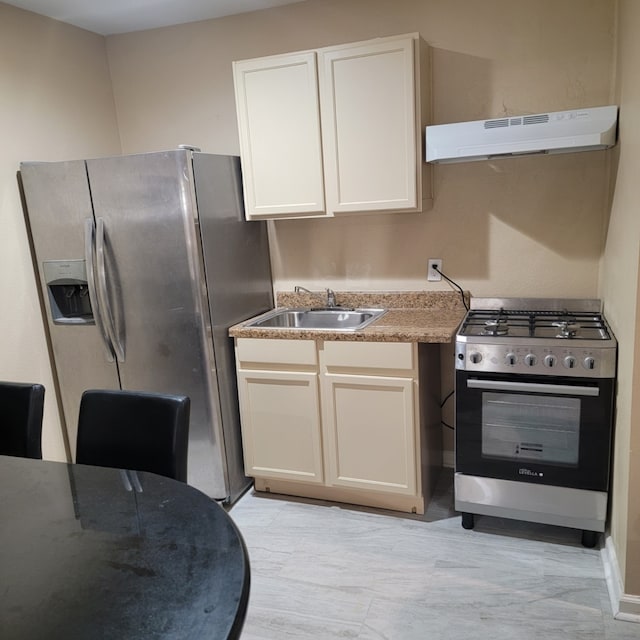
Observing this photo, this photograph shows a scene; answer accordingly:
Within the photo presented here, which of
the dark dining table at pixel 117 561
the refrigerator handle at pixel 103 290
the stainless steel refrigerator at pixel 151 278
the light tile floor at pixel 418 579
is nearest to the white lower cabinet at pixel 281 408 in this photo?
the stainless steel refrigerator at pixel 151 278

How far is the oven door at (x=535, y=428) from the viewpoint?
84.1 inches

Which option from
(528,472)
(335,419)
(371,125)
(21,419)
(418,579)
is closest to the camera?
(21,419)

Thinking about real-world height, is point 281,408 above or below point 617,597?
above

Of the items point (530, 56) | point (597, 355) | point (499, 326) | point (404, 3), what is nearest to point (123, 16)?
point (404, 3)

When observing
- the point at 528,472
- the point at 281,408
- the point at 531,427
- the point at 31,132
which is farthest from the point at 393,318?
the point at 31,132

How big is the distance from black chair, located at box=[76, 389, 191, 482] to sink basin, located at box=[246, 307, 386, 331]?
1.22 meters

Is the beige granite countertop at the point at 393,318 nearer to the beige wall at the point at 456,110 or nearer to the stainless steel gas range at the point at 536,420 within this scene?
the beige wall at the point at 456,110

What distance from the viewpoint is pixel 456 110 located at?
2.65 meters

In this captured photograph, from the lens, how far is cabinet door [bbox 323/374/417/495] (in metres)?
2.46

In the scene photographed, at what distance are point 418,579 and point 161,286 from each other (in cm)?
168

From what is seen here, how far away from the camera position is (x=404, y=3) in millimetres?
2645

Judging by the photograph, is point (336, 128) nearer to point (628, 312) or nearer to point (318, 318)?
point (318, 318)

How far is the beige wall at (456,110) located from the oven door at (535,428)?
678mm

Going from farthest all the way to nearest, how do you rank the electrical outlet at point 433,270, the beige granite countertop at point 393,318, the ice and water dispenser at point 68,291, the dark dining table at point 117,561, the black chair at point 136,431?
the electrical outlet at point 433,270 < the ice and water dispenser at point 68,291 < the beige granite countertop at point 393,318 < the black chair at point 136,431 < the dark dining table at point 117,561
